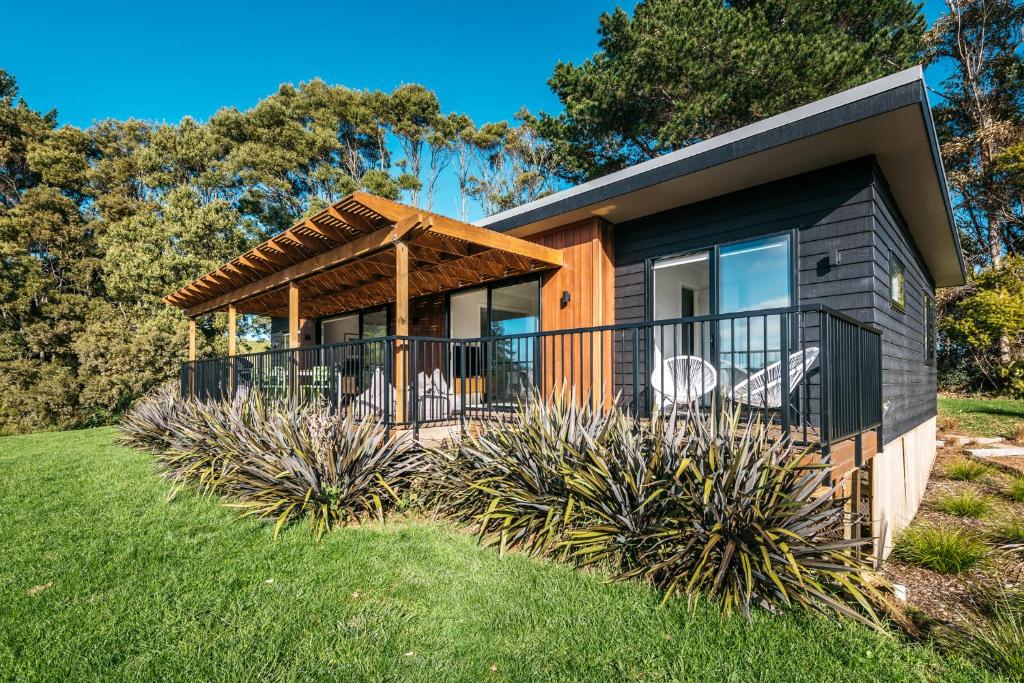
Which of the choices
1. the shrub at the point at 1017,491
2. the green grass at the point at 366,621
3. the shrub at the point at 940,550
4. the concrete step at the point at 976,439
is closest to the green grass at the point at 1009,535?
the shrub at the point at 940,550

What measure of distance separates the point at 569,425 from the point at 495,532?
0.96 metres

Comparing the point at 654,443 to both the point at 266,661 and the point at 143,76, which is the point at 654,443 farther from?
the point at 143,76

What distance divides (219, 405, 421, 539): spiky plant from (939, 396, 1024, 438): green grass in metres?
10.4

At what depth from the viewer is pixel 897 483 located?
445cm

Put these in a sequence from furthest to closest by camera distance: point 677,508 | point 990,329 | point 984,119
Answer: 1. point 984,119
2. point 990,329
3. point 677,508

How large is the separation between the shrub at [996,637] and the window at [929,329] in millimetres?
7210

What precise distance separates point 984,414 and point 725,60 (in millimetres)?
10467

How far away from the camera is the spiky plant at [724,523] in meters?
2.40

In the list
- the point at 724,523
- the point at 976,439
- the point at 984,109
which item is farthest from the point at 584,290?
the point at 984,109

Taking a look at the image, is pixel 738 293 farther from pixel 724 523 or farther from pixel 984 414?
pixel 984 414

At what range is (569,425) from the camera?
3.50m

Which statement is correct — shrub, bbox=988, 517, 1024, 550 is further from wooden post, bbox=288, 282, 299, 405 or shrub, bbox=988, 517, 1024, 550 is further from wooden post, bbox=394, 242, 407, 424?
A: wooden post, bbox=288, 282, 299, 405

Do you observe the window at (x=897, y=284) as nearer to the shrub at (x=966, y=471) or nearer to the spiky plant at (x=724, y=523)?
the shrub at (x=966, y=471)

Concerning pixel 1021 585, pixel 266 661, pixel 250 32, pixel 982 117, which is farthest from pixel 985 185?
pixel 250 32
